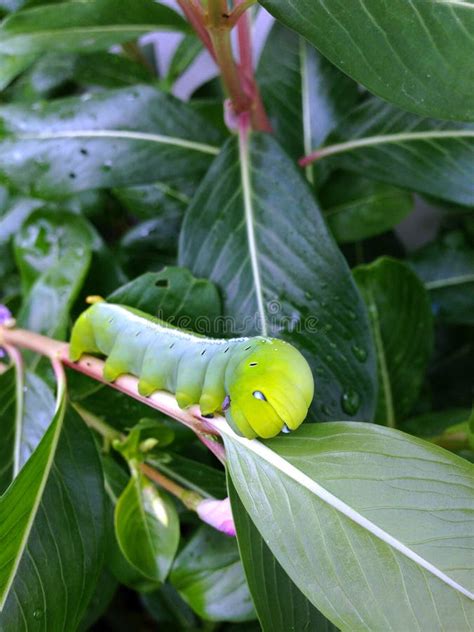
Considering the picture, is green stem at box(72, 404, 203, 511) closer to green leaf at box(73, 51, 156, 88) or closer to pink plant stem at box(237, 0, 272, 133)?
pink plant stem at box(237, 0, 272, 133)

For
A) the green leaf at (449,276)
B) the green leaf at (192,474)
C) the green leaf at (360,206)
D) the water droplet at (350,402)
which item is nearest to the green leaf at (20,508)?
the green leaf at (192,474)

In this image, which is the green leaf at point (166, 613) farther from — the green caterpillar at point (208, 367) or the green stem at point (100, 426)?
the green caterpillar at point (208, 367)

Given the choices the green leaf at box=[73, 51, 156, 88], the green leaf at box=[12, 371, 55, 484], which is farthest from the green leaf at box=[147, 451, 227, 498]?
the green leaf at box=[73, 51, 156, 88]

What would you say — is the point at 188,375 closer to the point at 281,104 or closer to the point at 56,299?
the point at 56,299

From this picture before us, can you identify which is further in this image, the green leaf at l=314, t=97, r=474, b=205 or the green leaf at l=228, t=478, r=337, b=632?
the green leaf at l=314, t=97, r=474, b=205

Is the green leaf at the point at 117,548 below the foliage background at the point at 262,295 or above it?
below

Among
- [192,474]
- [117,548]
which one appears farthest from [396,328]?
[117,548]

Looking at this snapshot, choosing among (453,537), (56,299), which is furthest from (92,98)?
(453,537)
